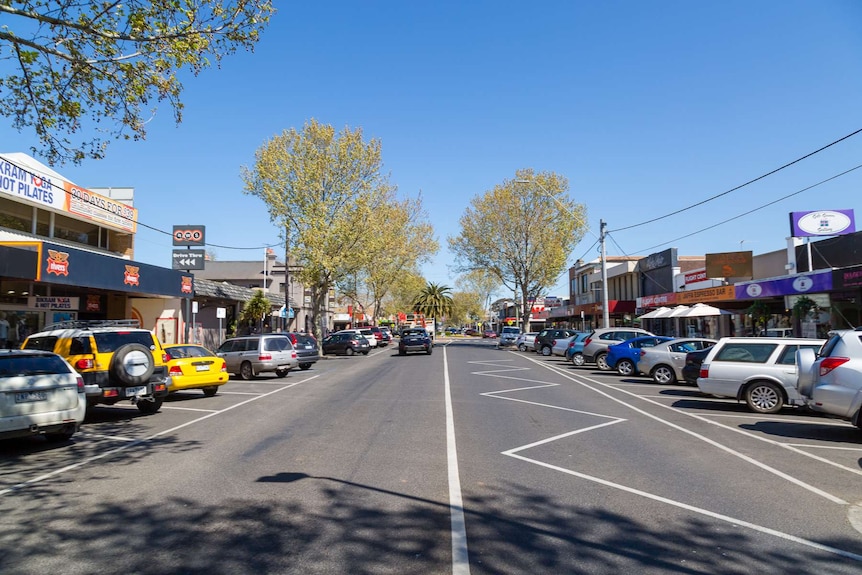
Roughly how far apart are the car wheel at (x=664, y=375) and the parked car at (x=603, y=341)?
5.95 m

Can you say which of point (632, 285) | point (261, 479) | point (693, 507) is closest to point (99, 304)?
point (261, 479)

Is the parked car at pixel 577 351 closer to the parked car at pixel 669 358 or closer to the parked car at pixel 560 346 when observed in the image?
the parked car at pixel 560 346

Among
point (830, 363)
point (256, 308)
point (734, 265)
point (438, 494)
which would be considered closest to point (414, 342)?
point (256, 308)

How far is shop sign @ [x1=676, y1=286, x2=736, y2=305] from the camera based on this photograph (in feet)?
92.0

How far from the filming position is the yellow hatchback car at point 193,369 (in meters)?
15.7

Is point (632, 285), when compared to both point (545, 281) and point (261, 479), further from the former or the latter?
point (261, 479)

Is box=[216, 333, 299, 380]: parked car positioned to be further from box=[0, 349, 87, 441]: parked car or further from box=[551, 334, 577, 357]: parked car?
box=[551, 334, 577, 357]: parked car

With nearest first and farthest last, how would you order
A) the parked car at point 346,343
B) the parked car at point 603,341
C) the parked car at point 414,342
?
the parked car at point 603,341 → the parked car at point 414,342 → the parked car at point 346,343

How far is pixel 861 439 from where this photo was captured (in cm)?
993

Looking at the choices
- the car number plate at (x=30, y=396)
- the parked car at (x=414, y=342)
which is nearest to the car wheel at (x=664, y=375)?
the car number plate at (x=30, y=396)

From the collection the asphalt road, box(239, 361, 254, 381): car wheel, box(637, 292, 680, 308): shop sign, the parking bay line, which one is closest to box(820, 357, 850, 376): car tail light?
the asphalt road

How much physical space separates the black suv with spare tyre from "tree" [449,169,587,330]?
39.9 meters

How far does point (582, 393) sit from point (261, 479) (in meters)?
11.1

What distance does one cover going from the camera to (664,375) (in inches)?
758
